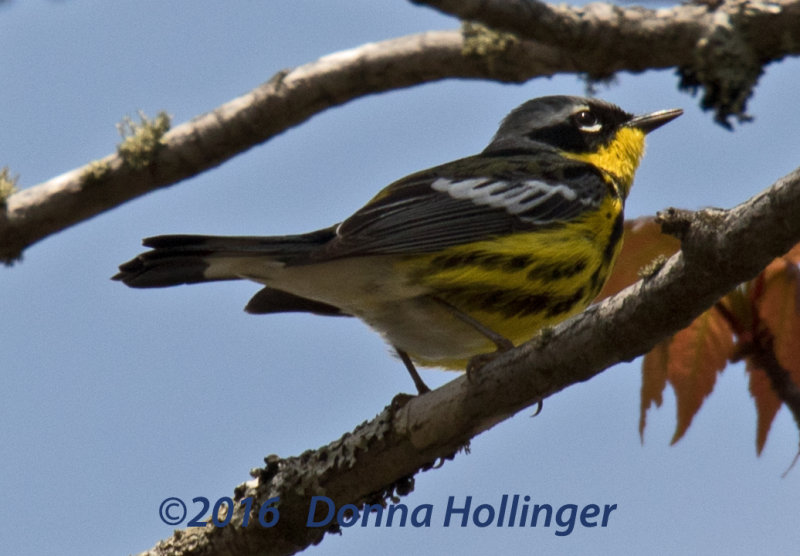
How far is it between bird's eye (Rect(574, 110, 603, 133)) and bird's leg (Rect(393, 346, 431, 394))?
6.17ft

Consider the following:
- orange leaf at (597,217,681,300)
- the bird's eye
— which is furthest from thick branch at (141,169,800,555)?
the bird's eye

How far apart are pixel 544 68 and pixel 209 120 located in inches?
71.2

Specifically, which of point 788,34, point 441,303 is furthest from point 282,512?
point 788,34

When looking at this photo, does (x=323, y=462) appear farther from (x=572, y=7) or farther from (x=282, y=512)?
(x=572, y=7)

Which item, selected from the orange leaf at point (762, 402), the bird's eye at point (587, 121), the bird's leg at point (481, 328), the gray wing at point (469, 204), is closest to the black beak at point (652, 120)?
the bird's eye at point (587, 121)

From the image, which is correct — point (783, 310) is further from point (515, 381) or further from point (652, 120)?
point (652, 120)

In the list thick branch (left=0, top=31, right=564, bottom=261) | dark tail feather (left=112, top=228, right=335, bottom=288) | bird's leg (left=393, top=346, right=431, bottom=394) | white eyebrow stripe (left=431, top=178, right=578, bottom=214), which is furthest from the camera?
thick branch (left=0, top=31, right=564, bottom=261)

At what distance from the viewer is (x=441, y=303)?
4.55 metres

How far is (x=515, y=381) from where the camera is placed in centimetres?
353

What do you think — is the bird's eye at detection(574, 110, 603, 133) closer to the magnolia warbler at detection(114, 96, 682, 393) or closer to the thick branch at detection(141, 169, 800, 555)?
the magnolia warbler at detection(114, 96, 682, 393)

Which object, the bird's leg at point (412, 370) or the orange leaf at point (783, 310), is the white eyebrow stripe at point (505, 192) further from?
the orange leaf at point (783, 310)

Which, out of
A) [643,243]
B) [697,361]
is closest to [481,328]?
[643,243]

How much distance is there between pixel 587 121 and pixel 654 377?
2463 millimetres

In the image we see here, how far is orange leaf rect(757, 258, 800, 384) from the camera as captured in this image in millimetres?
3580
